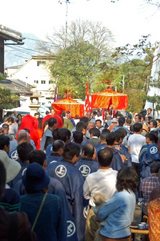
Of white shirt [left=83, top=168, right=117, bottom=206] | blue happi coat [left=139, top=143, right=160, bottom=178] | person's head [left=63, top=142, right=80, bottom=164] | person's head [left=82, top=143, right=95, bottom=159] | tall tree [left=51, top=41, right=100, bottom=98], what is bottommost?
blue happi coat [left=139, top=143, right=160, bottom=178]

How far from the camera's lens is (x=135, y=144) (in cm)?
1162

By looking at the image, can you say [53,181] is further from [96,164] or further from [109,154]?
[96,164]

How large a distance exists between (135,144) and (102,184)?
5028 millimetres

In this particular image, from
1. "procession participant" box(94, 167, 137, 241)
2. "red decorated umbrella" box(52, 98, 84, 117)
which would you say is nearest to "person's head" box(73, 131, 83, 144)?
"procession participant" box(94, 167, 137, 241)

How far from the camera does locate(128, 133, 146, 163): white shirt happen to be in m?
11.6

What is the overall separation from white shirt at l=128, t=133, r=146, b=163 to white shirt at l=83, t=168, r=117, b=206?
4939 millimetres

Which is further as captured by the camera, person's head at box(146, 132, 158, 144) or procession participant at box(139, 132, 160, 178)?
person's head at box(146, 132, 158, 144)

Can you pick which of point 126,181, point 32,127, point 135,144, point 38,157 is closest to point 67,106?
point 32,127

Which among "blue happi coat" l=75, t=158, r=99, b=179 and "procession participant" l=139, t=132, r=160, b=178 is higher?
"blue happi coat" l=75, t=158, r=99, b=179

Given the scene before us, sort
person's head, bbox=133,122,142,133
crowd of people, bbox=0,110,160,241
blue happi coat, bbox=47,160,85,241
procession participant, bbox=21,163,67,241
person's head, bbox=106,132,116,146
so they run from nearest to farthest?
crowd of people, bbox=0,110,160,241 < procession participant, bbox=21,163,67,241 < blue happi coat, bbox=47,160,85,241 < person's head, bbox=106,132,116,146 < person's head, bbox=133,122,142,133

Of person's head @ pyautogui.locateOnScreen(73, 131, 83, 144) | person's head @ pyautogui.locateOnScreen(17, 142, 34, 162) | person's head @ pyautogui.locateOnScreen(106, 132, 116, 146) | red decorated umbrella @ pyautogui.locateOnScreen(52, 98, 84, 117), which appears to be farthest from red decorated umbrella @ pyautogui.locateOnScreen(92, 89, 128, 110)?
person's head @ pyautogui.locateOnScreen(17, 142, 34, 162)

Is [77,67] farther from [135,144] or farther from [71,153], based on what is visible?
[71,153]

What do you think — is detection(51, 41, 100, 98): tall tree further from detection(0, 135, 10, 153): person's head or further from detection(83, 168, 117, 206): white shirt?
detection(83, 168, 117, 206): white shirt

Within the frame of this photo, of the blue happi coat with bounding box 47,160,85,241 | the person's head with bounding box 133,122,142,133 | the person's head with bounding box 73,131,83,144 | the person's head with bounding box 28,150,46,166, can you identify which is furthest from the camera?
the person's head with bounding box 133,122,142,133
